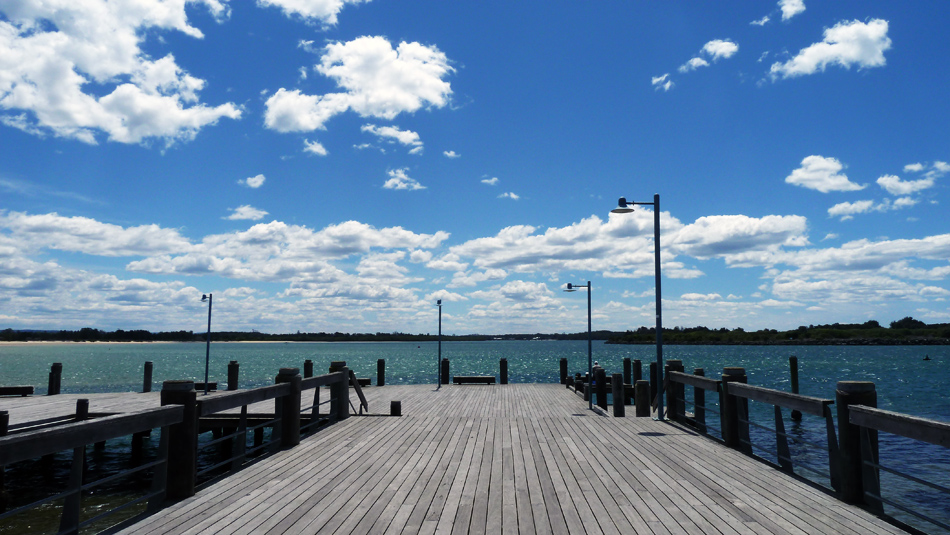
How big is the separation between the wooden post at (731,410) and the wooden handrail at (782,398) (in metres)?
0.12

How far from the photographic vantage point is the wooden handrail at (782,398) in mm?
6523

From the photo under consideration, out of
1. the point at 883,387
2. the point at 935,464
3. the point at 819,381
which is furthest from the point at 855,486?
the point at 819,381

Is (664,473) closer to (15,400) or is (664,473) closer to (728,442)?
(728,442)

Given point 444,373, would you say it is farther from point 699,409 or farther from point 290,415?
point 290,415

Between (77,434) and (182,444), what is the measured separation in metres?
1.56

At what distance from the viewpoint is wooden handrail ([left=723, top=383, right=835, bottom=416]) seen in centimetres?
652

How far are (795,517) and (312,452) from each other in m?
6.22

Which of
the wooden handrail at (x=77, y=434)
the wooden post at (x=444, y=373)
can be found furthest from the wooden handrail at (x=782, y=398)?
the wooden post at (x=444, y=373)

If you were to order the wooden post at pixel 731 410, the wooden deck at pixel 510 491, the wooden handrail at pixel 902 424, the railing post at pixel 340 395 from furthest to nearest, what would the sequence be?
1. the railing post at pixel 340 395
2. the wooden post at pixel 731 410
3. the wooden deck at pixel 510 491
4. the wooden handrail at pixel 902 424

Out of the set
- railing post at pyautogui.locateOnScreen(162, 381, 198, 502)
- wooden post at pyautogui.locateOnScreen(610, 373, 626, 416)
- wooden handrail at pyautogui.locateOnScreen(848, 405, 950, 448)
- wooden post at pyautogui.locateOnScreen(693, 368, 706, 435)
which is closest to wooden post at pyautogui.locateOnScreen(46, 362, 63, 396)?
railing post at pyautogui.locateOnScreen(162, 381, 198, 502)

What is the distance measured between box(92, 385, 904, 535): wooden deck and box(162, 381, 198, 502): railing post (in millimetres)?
199

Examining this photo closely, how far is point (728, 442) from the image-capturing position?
352 inches

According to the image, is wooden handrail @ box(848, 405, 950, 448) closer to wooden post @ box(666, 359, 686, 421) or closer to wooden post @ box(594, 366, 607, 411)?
wooden post @ box(666, 359, 686, 421)

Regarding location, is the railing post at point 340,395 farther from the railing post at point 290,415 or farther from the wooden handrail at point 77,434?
the wooden handrail at point 77,434
